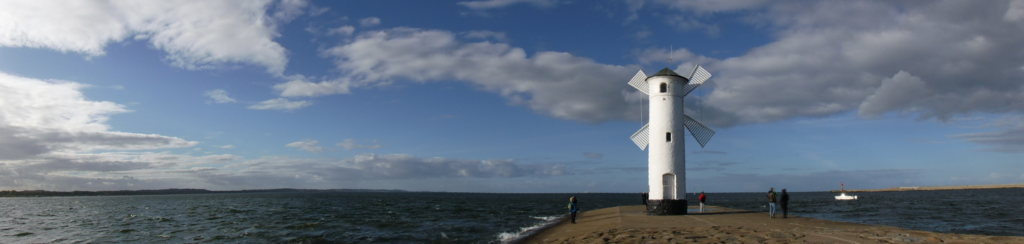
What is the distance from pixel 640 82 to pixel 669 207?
Result: 6084mm

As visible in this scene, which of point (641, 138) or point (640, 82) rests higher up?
point (640, 82)

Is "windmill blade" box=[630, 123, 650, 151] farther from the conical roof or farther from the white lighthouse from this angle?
the conical roof

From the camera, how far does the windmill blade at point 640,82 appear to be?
2380cm

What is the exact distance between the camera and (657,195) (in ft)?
72.7

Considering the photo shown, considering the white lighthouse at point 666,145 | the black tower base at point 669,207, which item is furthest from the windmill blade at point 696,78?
the black tower base at point 669,207

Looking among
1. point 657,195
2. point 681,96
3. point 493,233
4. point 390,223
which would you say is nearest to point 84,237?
point 390,223

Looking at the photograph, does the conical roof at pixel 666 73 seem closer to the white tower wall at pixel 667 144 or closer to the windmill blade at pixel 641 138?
the white tower wall at pixel 667 144

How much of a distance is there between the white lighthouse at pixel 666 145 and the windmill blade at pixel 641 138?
1.05 metres

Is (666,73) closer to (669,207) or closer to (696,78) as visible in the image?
(696,78)

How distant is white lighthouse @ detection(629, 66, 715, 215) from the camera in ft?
71.9

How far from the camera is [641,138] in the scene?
2400 centimetres

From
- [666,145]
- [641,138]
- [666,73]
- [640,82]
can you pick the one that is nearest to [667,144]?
[666,145]

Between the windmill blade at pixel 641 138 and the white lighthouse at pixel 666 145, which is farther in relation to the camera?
the windmill blade at pixel 641 138

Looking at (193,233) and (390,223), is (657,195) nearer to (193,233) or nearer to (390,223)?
(390,223)
